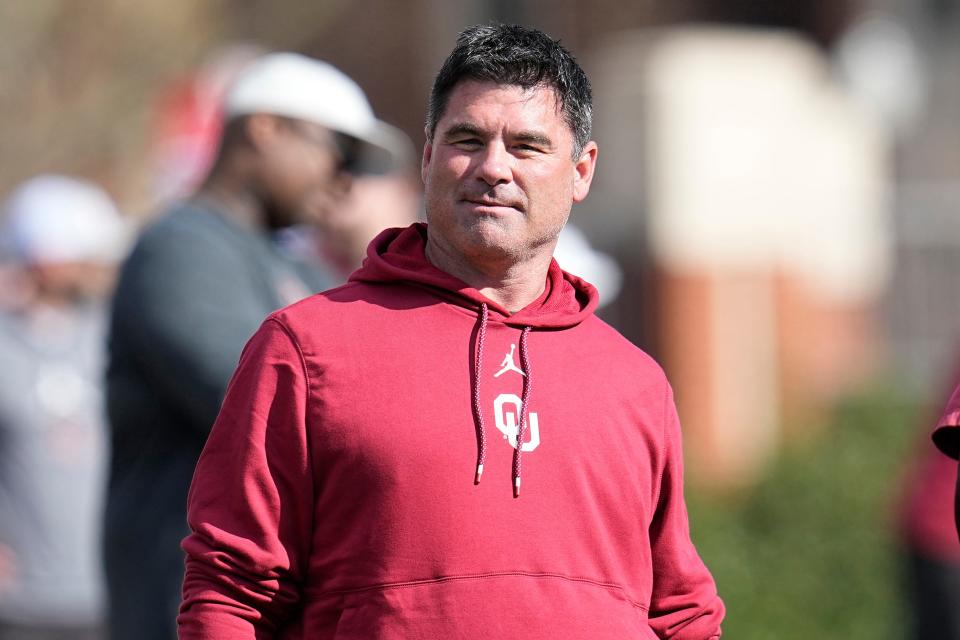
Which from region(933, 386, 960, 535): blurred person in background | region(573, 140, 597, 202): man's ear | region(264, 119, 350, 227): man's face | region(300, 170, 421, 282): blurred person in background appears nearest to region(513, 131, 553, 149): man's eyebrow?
region(573, 140, 597, 202): man's ear

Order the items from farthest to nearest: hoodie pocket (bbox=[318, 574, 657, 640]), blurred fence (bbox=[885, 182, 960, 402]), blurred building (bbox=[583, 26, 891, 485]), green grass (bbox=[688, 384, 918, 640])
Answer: blurred fence (bbox=[885, 182, 960, 402])
blurred building (bbox=[583, 26, 891, 485])
green grass (bbox=[688, 384, 918, 640])
hoodie pocket (bbox=[318, 574, 657, 640])

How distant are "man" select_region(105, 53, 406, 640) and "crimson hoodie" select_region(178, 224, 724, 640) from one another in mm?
1246

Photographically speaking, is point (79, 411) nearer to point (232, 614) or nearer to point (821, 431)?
point (232, 614)

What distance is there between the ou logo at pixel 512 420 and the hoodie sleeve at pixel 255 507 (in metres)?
0.30

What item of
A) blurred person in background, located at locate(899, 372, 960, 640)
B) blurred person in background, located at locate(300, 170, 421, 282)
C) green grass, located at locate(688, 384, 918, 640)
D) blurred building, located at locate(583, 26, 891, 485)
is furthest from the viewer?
blurred building, located at locate(583, 26, 891, 485)

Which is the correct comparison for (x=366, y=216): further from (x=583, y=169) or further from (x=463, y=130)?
(x=463, y=130)

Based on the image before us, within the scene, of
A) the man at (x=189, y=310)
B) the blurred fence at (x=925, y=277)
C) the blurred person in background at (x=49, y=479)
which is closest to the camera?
the man at (x=189, y=310)

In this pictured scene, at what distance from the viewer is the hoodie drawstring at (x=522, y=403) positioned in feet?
9.42

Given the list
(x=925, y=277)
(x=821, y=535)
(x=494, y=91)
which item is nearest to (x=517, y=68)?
(x=494, y=91)

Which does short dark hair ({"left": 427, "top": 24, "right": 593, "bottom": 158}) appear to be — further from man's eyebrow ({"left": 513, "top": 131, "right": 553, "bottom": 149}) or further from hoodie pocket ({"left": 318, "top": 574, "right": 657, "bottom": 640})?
hoodie pocket ({"left": 318, "top": 574, "right": 657, "bottom": 640})

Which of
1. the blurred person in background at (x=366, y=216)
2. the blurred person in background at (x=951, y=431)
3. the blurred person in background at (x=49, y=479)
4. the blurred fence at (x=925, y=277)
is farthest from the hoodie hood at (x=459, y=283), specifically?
the blurred fence at (x=925, y=277)

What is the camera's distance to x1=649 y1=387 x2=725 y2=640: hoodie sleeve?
122 inches

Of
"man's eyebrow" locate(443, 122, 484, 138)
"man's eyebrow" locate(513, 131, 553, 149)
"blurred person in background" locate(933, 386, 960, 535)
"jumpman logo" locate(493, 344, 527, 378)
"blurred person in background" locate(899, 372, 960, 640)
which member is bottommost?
"blurred person in background" locate(899, 372, 960, 640)

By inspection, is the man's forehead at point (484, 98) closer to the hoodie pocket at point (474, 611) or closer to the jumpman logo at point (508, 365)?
the jumpman logo at point (508, 365)
